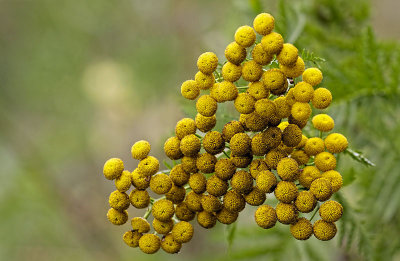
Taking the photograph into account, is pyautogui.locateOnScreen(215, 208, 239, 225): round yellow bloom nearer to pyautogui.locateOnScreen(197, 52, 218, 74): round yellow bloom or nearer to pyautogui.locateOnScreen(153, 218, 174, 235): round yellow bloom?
pyautogui.locateOnScreen(153, 218, 174, 235): round yellow bloom

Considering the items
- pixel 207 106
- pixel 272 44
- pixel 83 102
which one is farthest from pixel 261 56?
pixel 83 102

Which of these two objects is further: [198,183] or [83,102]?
[83,102]

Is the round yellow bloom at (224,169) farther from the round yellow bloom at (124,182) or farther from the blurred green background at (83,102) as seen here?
the blurred green background at (83,102)

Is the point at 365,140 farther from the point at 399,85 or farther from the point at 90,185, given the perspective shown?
the point at 90,185

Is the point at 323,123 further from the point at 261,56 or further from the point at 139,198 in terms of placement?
the point at 139,198

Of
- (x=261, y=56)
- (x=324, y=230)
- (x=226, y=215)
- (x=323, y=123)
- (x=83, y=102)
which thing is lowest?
(x=324, y=230)

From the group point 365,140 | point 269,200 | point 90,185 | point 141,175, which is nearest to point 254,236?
point 269,200

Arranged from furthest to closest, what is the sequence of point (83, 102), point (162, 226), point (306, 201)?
point (83, 102)
point (162, 226)
point (306, 201)

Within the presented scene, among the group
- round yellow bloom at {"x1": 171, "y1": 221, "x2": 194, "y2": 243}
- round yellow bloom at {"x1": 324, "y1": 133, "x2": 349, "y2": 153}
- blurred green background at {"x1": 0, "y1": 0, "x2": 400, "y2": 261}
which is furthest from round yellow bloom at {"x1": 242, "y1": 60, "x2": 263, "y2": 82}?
blurred green background at {"x1": 0, "y1": 0, "x2": 400, "y2": 261}
